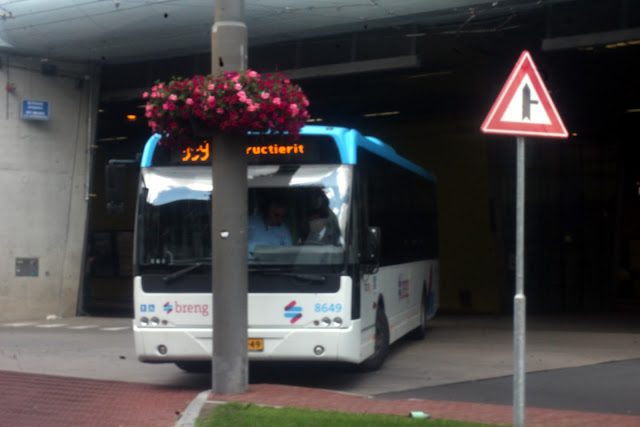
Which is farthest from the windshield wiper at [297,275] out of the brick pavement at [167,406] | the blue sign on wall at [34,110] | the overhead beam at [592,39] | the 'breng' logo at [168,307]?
the blue sign on wall at [34,110]

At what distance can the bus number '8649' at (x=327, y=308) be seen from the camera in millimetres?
10547

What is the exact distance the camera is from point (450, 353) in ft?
49.2

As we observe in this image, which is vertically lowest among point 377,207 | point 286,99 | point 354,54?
point 377,207

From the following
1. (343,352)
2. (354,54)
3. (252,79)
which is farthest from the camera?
(354,54)

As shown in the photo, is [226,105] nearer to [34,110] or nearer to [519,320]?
[519,320]

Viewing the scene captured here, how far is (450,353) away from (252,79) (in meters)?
6.93

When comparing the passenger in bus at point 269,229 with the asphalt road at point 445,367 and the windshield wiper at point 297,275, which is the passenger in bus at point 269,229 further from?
the asphalt road at point 445,367

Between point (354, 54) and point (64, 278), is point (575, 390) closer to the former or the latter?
point (354, 54)

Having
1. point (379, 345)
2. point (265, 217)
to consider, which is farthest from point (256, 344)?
point (379, 345)

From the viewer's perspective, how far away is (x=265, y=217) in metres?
10.8

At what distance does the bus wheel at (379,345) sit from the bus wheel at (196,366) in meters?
2.04

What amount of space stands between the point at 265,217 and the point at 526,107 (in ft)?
13.7

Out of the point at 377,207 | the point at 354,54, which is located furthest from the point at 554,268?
the point at 377,207

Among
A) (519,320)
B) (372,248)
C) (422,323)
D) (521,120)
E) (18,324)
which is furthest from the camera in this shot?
(18,324)
